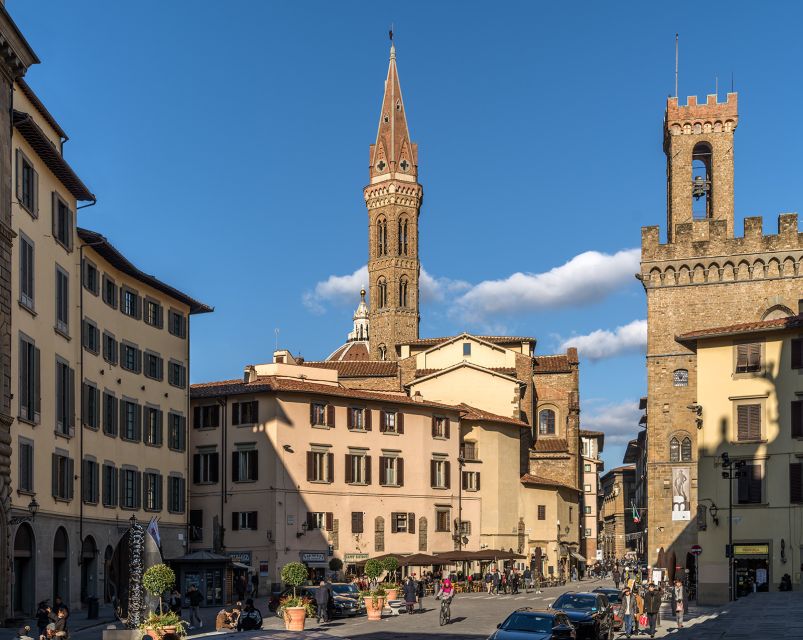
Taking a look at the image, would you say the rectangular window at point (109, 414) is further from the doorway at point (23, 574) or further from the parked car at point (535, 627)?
the parked car at point (535, 627)

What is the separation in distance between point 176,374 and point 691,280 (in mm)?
37613

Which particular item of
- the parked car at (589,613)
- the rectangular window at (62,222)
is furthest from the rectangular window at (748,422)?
the rectangular window at (62,222)

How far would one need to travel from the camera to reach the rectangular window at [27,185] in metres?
39.5

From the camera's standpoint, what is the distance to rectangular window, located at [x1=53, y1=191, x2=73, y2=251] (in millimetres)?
44625

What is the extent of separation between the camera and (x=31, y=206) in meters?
41.2

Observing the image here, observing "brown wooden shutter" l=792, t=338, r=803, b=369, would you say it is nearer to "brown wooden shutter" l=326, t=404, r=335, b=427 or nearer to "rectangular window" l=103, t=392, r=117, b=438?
"brown wooden shutter" l=326, t=404, r=335, b=427

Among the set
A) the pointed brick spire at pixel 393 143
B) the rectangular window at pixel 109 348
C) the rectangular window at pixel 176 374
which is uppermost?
the pointed brick spire at pixel 393 143

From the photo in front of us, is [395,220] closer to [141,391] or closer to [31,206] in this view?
[141,391]

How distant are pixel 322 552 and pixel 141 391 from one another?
16.5 metres

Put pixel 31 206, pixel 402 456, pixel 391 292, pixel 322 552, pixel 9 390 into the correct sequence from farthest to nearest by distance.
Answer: pixel 391 292
pixel 402 456
pixel 322 552
pixel 31 206
pixel 9 390

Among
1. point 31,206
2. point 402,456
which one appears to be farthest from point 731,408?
point 31,206

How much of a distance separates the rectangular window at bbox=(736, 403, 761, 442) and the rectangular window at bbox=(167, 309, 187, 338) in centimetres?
2775

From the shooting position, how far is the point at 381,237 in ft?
511

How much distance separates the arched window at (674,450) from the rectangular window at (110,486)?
40038 mm
